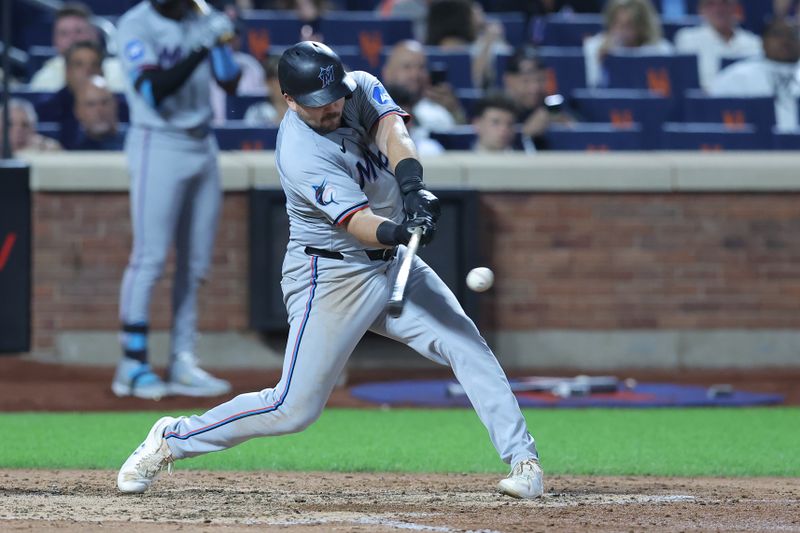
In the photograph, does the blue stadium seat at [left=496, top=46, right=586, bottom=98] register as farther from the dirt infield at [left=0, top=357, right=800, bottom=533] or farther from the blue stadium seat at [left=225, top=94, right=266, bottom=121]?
the dirt infield at [left=0, top=357, right=800, bottom=533]

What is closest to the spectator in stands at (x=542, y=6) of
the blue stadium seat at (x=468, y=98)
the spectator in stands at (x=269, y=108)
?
the blue stadium seat at (x=468, y=98)

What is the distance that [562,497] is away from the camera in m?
5.13

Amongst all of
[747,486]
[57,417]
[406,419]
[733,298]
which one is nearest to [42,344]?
[57,417]

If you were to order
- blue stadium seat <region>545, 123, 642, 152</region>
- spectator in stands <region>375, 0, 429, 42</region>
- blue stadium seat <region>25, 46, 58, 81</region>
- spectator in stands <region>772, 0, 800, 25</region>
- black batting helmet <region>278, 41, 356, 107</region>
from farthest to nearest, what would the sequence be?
spectator in stands <region>772, 0, 800, 25</region> → spectator in stands <region>375, 0, 429, 42</region> → blue stadium seat <region>25, 46, 58, 81</region> → blue stadium seat <region>545, 123, 642, 152</region> → black batting helmet <region>278, 41, 356, 107</region>

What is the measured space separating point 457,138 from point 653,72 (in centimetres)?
215

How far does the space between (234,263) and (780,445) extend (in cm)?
416

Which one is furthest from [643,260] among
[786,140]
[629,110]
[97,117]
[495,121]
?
[97,117]

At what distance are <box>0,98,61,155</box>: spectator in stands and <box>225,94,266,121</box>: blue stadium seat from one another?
4.48 ft

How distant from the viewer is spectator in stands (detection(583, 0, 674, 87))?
11570mm

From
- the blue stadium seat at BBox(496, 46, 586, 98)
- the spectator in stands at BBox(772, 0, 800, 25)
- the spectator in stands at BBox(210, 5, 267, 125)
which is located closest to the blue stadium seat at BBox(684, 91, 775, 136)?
the blue stadium seat at BBox(496, 46, 586, 98)

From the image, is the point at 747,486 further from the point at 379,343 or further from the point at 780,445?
the point at 379,343

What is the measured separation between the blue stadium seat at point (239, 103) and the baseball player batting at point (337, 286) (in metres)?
5.55

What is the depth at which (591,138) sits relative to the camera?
10.7m

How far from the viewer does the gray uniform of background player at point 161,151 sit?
803 cm
